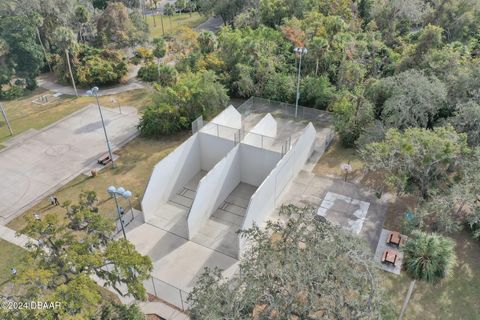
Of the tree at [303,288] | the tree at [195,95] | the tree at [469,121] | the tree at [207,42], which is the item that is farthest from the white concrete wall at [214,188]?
the tree at [207,42]

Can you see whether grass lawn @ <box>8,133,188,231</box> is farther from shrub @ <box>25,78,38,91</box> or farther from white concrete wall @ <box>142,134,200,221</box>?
shrub @ <box>25,78,38,91</box>

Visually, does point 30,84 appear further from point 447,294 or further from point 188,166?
point 447,294

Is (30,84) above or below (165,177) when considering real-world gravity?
below

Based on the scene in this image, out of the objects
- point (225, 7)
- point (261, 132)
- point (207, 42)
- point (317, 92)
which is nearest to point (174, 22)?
point (225, 7)

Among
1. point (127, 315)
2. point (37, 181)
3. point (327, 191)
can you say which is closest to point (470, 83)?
point (327, 191)

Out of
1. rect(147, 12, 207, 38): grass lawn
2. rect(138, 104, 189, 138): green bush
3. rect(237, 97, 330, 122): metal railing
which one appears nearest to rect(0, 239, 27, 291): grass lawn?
rect(138, 104, 189, 138): green bush

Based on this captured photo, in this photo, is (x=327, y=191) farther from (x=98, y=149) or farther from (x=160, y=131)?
(x=98, y=149)

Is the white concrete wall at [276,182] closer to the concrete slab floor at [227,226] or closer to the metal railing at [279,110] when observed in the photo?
the concrete slab floor at [227,226]

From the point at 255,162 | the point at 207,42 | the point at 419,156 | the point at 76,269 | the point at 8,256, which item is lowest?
the point at 8,256
